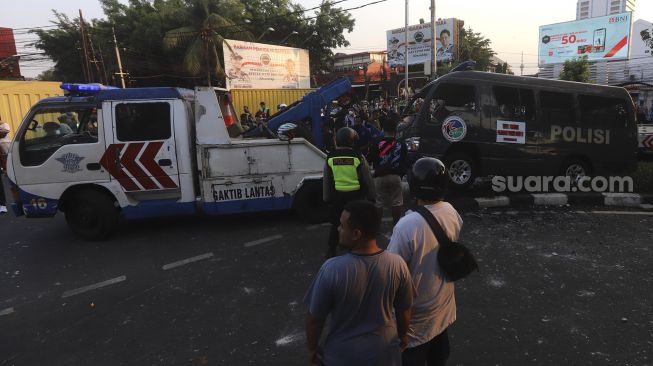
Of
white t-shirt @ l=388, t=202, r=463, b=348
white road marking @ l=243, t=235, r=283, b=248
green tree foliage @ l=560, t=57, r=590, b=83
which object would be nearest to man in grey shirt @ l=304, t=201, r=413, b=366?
white t-shirt @ l=388, t=202, r=463, b=348

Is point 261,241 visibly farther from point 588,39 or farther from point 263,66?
point 588,39

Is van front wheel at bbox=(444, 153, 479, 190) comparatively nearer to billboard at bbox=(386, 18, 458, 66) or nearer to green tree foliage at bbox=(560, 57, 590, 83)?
billboard at bbox=(386, 18, 458, 66)

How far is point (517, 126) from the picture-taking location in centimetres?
779

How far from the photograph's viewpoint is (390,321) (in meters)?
1.96

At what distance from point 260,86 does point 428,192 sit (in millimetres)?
27375

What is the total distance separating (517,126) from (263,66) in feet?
74.3

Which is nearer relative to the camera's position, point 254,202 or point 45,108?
point 45,108

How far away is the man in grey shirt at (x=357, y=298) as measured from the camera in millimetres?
1821

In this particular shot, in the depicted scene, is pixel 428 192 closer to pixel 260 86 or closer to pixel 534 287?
pixel 534 287

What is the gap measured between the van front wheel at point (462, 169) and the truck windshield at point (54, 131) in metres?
5.85

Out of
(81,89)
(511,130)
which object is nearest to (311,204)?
(81,89)

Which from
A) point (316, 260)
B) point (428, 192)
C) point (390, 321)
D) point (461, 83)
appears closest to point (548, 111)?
point (461, 83)

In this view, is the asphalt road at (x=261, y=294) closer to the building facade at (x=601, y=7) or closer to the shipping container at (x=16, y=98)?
the shipping container at (x=16, y=98)

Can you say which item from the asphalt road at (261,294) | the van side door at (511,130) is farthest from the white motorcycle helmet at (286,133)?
the van side door at (511,130)
